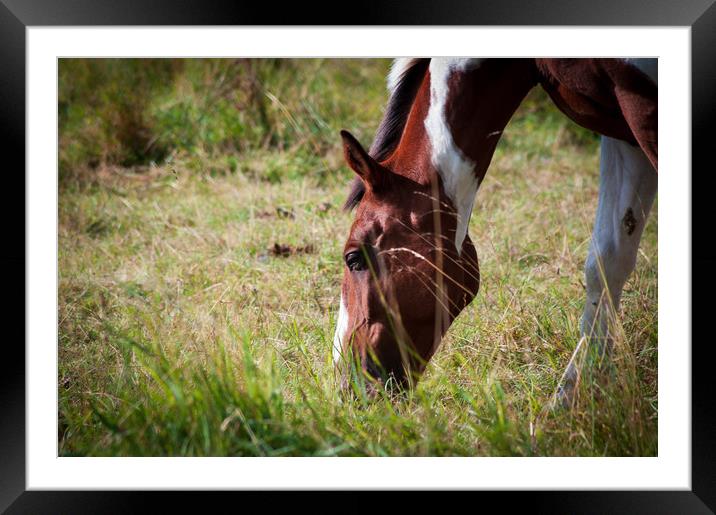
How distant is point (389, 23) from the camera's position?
6.85ft

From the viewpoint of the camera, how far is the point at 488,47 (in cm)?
220

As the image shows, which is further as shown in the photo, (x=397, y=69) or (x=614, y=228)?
(x=614, y=228)

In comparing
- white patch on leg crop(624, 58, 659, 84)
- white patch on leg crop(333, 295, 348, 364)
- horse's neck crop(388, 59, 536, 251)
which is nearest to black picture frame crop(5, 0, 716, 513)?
white patch on leg crop(624, 58, 659, 84)

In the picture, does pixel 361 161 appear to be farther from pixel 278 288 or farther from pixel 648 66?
pixel 278 288

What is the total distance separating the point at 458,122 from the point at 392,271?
53cm

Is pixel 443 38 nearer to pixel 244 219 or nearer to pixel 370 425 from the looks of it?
pixel 370 425

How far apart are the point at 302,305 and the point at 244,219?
112 cm

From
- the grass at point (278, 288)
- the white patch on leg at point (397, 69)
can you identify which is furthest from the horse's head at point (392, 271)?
the white patch on leg at point (397, 69)

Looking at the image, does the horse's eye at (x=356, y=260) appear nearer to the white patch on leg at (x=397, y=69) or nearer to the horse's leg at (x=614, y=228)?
the white patch on leg at (x=397, y=69)

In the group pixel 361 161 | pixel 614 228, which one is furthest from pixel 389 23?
pixel 614 228

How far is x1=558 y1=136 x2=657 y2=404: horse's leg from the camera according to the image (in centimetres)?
270

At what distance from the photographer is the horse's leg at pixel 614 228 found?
8.86 feet

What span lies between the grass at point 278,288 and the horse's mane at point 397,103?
0.77 metres

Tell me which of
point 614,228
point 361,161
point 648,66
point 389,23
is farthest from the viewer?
point 614,228
